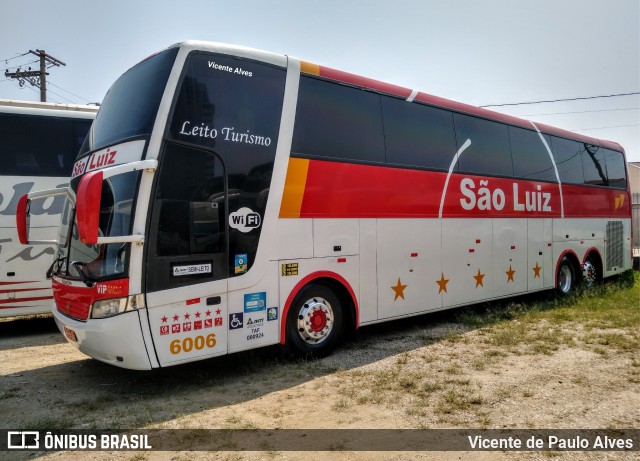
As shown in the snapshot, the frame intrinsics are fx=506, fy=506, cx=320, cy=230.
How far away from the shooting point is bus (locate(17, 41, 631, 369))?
17.0ft

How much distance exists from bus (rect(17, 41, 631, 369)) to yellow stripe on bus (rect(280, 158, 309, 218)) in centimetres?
2

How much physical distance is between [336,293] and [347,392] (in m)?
1.84

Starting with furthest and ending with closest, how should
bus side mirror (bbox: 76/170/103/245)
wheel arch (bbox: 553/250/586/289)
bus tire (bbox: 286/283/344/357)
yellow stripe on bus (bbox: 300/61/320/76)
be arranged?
wheel arch (bbox: 553/250/586/289) → yellow stripe on bus (bbox: 300/61/320/76) → bus tire (bbox: 286/283/344/357) → bus side mirror (bbox: 76/170/103/245)

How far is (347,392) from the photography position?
5.47 metres

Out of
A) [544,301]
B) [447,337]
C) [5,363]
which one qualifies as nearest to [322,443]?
[447,337]

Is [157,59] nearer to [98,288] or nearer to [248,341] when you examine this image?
[98,288]

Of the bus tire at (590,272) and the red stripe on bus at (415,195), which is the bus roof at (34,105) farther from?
the bus tire at (590,272)

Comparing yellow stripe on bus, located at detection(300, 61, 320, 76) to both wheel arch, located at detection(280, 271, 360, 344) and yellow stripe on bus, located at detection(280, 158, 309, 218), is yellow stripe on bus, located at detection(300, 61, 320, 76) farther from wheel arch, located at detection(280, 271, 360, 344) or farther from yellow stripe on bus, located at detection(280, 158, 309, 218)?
wheel arch, located at detection(280, 271, 360, 344)

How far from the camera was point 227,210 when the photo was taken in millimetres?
5746

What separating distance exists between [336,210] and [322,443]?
132 inches

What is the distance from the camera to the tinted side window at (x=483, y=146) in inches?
353

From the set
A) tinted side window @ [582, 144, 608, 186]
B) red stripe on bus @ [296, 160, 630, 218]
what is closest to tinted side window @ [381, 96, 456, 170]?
red stripe on bus @ [296, 160, 630, 218]

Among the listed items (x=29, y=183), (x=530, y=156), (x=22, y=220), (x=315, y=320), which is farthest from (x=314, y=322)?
(x=530, y=156)

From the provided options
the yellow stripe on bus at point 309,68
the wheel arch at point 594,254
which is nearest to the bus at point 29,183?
the yellow stripe on bus at point 309,68
